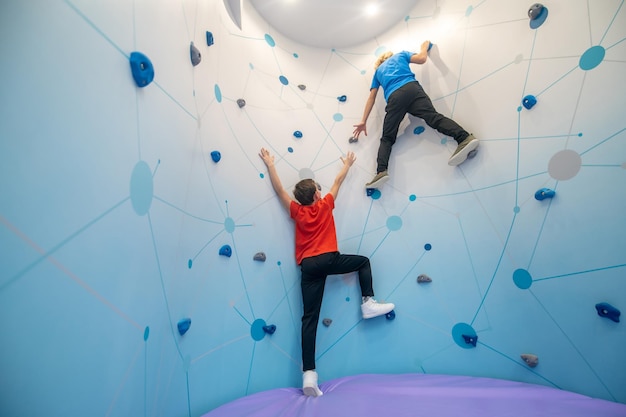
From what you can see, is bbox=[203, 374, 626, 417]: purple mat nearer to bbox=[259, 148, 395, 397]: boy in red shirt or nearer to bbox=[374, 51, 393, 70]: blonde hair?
bbox=[259, 148, 395, 397]: boy in red shirt

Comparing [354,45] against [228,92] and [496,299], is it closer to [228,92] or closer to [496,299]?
[228,92]

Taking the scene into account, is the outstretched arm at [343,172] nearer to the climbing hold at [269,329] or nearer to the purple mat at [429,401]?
the climbing hold at [269,329]

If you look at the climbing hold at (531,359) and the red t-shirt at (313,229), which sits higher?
the red t-shirt at (313,229)

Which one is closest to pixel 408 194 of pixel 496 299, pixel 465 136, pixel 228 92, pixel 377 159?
pixel 377 159

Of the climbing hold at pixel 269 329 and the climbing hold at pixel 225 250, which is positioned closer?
the climbing hold at pixel 225 250

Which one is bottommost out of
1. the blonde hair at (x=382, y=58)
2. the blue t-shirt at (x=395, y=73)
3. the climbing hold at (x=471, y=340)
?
the climbing hold at (x=471, y=340)

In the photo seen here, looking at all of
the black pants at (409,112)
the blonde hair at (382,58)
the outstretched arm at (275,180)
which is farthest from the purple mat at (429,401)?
the blonde hair at (382,58)

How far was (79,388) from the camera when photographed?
65 centimetres

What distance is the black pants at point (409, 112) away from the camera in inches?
67.7

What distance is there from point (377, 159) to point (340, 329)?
128 centimetres

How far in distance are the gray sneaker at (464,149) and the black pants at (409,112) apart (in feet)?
0.16

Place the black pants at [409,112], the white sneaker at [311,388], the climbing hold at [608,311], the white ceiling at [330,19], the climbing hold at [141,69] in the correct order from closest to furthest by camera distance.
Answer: the climbing hold at [141,69] → the climbing hold at [608,311] → the white sneaker at [311,388] → the black pants at [409,112] → the white ceiling at [330,19]

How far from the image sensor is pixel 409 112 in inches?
75.3

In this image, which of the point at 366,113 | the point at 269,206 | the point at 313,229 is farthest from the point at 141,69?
the point at 366,113
